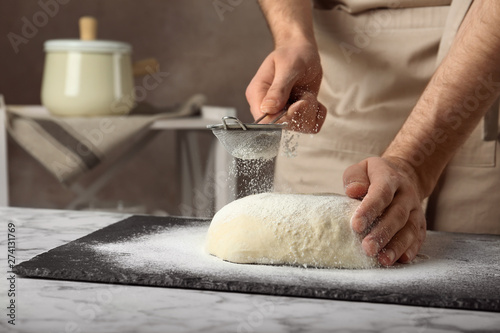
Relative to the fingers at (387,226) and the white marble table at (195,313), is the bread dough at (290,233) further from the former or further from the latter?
the white marble table at (195,313)

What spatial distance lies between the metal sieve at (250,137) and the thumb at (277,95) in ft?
0.06

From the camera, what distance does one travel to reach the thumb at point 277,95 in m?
1.06

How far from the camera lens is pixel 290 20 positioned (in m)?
1.33

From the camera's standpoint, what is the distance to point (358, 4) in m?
1.38

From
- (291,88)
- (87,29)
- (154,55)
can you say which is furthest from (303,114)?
(154,55)

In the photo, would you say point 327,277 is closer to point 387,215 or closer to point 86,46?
point 387,215

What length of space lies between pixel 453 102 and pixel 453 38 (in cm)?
17

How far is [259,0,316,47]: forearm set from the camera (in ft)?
4.22

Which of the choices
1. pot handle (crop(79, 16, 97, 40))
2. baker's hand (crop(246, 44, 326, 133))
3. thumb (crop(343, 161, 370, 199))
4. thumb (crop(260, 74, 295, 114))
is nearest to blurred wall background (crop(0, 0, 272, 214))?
pot handle (crop(79, 16, 97, 40))

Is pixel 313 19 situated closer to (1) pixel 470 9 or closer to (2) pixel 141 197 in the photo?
(1) pixel 470 9

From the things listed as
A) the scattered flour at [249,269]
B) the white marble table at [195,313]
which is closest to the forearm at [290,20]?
the scattered flour at [249,269]

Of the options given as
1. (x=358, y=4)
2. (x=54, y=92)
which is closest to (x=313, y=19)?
(x=358, y=4)

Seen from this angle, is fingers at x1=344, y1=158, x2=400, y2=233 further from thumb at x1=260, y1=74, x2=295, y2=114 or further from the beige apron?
the beige apron

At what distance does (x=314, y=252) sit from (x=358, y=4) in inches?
27.5
